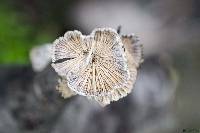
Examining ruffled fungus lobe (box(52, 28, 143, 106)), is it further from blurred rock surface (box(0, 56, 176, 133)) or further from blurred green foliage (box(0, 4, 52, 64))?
blurred green foliage (box(0, 4, 52, 64))

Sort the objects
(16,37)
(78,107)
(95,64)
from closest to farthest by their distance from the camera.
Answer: (95,64), (78,107), (16,37)

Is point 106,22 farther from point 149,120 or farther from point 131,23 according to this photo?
point 149,120

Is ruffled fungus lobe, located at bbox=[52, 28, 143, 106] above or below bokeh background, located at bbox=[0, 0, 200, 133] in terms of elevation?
above

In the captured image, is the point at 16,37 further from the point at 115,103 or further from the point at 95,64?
the point at 95,64

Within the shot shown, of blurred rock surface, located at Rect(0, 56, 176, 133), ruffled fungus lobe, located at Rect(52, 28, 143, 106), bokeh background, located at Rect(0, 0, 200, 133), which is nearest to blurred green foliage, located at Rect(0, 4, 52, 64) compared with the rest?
bokeh background, located at Rect(0, 0, 200, 133)

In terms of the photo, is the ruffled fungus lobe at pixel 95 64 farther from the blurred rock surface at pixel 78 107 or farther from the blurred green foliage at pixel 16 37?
the blurred green foliage at pixel 16 37

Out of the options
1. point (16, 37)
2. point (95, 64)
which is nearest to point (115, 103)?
point (95, 64)

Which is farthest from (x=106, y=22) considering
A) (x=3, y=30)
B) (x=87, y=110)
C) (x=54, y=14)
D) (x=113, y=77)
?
(x=113, y=77)
